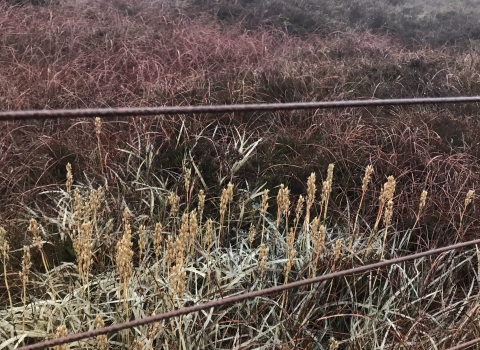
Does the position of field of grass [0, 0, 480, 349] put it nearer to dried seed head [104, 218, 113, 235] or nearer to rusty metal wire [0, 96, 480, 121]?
dried seed head [104, 218, 113, 235]

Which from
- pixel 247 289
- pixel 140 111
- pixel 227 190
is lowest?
pixel 247 289

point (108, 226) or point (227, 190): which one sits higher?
point (227, 190)

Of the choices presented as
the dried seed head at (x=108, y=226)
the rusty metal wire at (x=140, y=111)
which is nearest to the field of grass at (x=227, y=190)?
the dried seed head at (x=108, y=226)

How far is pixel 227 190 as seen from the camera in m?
1.60

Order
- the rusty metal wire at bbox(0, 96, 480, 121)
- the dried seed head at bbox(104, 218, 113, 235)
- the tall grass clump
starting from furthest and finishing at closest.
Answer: the dried seed head at bbox(104, 218, 113, 235) → the tall grass clump → the rusty metal wire at bbox(0, 96, 480, 121)

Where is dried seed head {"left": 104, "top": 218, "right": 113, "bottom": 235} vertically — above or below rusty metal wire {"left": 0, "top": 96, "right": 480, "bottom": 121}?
below

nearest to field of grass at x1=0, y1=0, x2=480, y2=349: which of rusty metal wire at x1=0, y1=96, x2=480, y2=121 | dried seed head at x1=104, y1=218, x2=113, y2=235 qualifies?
dried seed head at x1=104, y1=218, x2=113, y2=235

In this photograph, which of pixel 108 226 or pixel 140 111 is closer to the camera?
pixel 140 111

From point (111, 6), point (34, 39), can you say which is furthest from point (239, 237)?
point (111, 6)

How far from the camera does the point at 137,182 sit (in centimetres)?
247

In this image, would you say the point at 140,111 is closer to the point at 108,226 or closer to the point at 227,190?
the point at 227,190

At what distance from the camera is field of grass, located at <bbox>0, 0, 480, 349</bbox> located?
1.71 meters

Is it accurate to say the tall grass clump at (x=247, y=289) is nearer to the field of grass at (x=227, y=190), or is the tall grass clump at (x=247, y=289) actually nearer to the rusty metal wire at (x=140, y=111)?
the field of grass at (x=227, y=190)

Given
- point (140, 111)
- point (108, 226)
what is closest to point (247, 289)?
point (108, 226)
